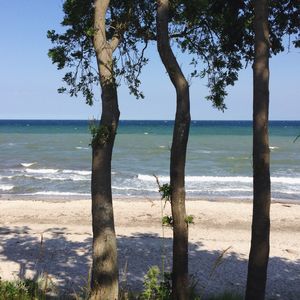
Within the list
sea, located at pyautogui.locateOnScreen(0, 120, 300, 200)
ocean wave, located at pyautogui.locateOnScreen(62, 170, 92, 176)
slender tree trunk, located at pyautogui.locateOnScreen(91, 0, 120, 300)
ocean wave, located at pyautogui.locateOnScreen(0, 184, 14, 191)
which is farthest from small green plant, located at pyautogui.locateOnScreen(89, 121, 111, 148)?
ocean wave, located at pyautogui.locateOnScreen(62, 170, 92, 176)

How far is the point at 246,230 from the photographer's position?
1506 centimetres

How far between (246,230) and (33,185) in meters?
13.8

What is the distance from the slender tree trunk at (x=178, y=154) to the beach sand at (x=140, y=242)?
13.8 inches

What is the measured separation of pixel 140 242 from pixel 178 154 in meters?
7.02

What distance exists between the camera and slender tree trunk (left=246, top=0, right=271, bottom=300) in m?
5.19

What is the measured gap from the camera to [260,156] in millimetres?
5184

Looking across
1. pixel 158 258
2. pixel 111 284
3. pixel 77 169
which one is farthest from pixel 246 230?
pixel 77 169

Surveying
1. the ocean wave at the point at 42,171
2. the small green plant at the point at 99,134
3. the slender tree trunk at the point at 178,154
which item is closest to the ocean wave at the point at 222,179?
the ocean wave at the point at 42,171

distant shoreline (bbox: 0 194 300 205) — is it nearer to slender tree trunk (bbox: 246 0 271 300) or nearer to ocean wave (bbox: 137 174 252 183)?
ocean wave (bbox: 137 174 252 183)

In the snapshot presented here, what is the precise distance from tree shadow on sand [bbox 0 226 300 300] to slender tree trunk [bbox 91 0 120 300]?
6.16 ft

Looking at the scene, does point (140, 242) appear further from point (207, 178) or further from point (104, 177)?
point (207, 178)

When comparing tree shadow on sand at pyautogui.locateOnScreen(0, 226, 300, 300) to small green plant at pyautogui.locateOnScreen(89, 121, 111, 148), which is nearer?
small green plant at pyautogui.locateOnScreen(89, 121, 111, 148)

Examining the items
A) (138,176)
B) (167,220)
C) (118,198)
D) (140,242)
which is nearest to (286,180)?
(138,176)

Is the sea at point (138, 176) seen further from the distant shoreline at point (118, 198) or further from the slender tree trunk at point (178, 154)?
the slender tree trunk at point (178, 154)
